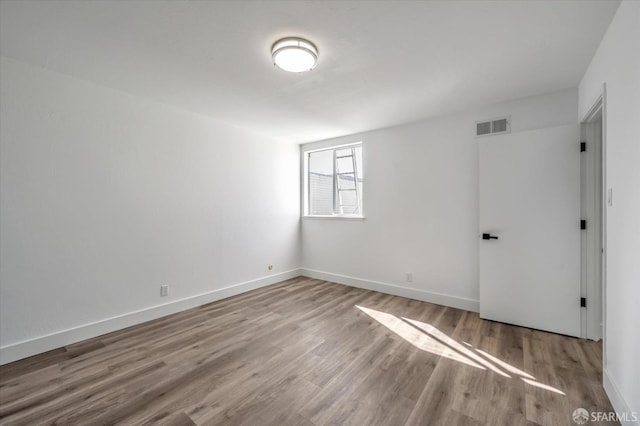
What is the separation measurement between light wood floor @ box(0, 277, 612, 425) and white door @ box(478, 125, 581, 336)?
0.24m

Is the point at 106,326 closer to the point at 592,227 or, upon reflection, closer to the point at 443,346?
the point at 443,346

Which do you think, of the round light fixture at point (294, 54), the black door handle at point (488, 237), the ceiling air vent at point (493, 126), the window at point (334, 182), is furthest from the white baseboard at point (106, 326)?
the ceiling air vent at point (493, 126)

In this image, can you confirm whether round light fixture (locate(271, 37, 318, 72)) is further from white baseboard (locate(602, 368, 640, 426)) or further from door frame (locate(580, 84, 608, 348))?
white baseboard (locate(602, 368, 640, 426))

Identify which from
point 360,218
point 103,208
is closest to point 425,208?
point 360,218

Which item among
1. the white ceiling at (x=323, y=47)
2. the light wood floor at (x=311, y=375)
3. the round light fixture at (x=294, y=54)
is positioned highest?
the white ceiling at (x=323, y=47)

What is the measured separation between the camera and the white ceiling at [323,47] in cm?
178

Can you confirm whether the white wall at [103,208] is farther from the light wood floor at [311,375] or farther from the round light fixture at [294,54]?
the round light fixture at [294,54]

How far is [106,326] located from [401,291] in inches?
149

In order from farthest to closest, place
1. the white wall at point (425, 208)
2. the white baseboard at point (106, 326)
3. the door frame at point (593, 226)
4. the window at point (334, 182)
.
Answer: the window at point (334, 182), the white wall at point (425, 208), the door frame at point (593, 226), the white baseboard at point (106, 326)

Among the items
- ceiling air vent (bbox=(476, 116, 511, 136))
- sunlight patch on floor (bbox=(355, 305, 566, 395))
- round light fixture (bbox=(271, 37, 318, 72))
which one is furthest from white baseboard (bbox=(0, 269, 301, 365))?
ceiling air vent (bbox=(476, 116, 511, 136))

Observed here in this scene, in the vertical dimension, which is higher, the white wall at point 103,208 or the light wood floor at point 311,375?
the white wall at point 103,208

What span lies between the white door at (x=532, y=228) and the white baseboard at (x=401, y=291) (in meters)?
0.28

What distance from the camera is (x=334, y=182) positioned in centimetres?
510

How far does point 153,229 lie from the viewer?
3.30m
